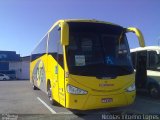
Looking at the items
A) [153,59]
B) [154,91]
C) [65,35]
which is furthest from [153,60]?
[65,35]

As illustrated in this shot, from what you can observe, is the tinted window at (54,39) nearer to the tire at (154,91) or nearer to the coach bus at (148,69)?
the coach bus at (148,69)

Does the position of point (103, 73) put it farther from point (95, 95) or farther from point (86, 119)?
point (86, 119)

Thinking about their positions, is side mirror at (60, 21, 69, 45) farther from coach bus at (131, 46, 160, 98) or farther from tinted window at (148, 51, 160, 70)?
tinted window at (148, 51, 160, 70)

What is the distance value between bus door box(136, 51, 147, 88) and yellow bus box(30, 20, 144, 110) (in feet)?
18.0

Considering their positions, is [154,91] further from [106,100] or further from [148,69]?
[106,100]

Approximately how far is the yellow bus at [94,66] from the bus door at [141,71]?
5472 mm

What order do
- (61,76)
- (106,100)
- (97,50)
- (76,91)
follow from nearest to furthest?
(76,91) → (106,100) → (97,50) → (61,76)

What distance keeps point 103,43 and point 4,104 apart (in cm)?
584

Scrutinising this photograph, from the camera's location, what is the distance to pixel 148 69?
16.4 metres

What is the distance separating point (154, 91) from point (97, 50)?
645 centimetres

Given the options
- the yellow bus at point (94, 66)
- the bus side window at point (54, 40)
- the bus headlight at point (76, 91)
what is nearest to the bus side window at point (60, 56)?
the yellow bus at point (94, 66)

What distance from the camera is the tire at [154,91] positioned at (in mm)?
15718

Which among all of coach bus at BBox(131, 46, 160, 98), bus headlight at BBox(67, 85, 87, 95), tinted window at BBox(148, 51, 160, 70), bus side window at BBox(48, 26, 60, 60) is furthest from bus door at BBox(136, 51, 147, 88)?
bus headlight at BBox(67, 85, 87, 95)

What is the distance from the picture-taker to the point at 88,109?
10.2 meters
